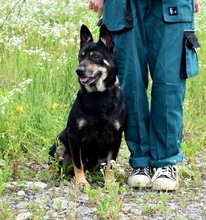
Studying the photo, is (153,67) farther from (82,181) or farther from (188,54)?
(82,181)

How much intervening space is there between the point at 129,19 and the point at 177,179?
1.26m

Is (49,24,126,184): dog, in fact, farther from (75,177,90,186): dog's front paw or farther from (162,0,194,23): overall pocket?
(162,0,194,23): overall pocket

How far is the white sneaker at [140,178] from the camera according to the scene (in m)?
4.89

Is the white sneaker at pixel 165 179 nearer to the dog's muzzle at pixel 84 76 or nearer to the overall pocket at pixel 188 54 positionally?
the overall pocket at pixel 188 54

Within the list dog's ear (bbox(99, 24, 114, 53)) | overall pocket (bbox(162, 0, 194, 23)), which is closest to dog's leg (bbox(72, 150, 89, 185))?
dog's ear (bbox(99, 24, 114, 53))

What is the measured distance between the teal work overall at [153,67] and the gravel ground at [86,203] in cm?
33

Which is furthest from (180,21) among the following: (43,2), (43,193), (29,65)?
(43,2)

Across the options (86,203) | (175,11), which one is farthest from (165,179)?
(175,11)

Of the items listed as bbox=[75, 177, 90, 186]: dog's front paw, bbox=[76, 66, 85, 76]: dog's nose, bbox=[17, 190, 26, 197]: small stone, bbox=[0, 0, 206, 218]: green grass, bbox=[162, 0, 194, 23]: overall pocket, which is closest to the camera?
bbox=[17, 190, 26, 197]: small stone

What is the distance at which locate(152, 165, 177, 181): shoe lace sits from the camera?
4898 millimetres

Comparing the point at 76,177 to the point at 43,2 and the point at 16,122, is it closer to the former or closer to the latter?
the point at 16,122

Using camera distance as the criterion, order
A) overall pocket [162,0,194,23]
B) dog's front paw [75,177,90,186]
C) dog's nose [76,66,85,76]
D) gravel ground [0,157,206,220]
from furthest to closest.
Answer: dog's front paw [75,177,90,186]
dog's nose [76,66,85,76]
overall pocket [162,0,194,23]
gravel ground [0,157,206,220]

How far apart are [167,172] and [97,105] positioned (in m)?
0.72

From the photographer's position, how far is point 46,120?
590cm
